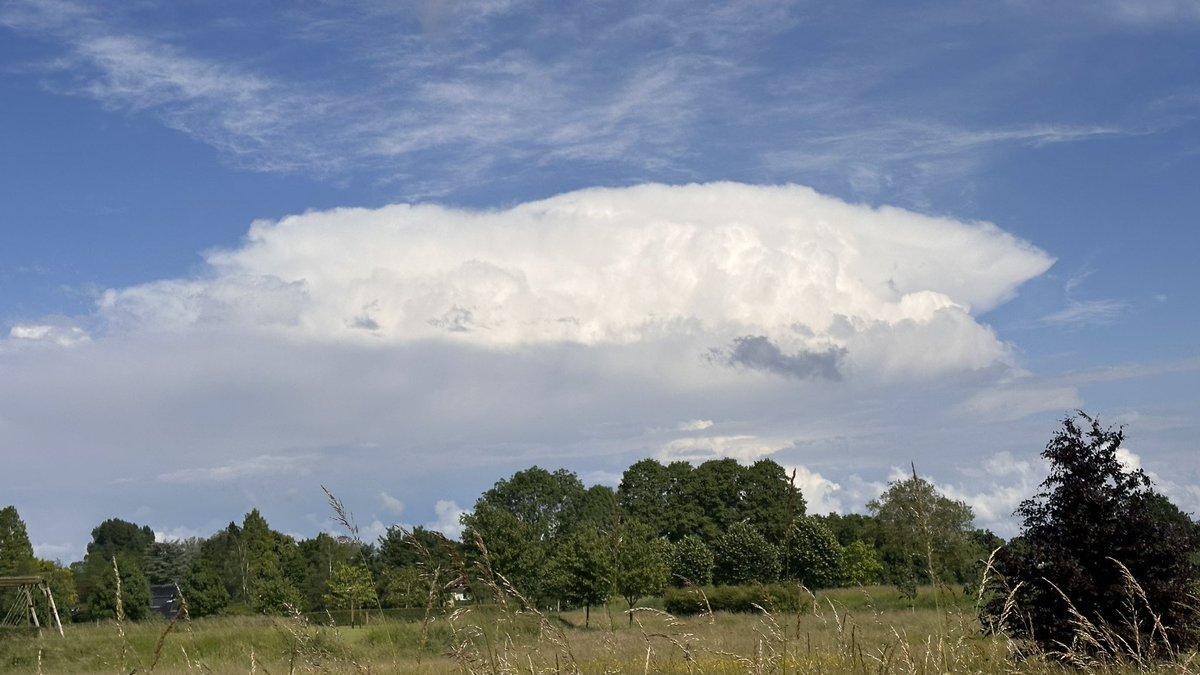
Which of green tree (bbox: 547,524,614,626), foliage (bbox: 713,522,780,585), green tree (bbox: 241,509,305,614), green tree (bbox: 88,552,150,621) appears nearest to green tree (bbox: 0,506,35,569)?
green tree (bbox: 88,552,150,621)

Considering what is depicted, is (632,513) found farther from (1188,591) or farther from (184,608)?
(184,608)

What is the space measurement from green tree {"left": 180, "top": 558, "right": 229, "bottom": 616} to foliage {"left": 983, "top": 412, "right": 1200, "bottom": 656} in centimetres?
5025

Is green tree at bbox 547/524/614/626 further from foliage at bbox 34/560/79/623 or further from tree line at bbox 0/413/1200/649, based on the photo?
foliage at bbox 34/560/79/623

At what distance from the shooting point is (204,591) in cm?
5672

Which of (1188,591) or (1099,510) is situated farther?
(1099,510)

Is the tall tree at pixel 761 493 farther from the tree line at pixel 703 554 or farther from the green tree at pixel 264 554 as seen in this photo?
the green tree at pixel 264 554

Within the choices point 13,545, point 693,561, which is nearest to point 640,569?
point 693,561

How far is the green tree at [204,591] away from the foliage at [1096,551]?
165 ft

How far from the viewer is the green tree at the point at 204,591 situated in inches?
2174

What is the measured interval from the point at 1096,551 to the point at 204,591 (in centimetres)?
5291

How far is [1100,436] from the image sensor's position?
50.9 ft

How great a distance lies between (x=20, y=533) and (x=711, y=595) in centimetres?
4336

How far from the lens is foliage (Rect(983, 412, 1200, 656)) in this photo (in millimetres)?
13969

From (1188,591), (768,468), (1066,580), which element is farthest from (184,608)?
(768,468)
